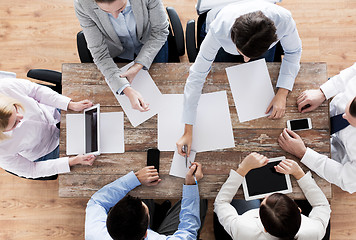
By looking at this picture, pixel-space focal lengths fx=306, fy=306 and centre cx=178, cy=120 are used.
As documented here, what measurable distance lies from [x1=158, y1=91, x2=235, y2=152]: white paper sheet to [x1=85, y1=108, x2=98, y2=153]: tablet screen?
338mm

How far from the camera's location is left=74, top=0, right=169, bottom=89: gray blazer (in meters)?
1.55

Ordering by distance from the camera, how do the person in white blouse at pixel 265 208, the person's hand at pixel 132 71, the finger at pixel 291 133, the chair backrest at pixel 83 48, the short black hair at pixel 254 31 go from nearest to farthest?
the short black hair at pixel 254 31
the person in white blouse at pixel 265 208
the finger at pixel 291 133
the person's hand at pixel 132 71
the chair backrest at pixel 83 48

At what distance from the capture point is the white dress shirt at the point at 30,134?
5.24 feet

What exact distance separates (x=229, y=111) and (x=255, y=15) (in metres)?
0.54

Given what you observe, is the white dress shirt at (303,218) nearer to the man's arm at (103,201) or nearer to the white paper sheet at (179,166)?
the white paper sheet at (179,166)

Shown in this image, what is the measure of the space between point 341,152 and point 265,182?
51 cm

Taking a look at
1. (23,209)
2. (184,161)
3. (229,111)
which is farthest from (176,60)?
(23,209)

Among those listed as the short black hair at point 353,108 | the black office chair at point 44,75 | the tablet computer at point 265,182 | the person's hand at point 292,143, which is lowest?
the tablet computer at point 265,182

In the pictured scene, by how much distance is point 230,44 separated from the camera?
1.45m

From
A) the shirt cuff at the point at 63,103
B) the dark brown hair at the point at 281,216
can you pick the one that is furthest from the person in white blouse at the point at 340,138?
the shirt cuff at the point at 63,103

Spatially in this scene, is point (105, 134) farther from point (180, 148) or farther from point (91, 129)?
point (180, 148)

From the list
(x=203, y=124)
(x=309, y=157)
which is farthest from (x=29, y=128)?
(x=309, y=157)

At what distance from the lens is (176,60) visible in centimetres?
204

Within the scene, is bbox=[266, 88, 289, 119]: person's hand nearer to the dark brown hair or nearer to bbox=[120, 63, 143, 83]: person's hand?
the dark brown hair
